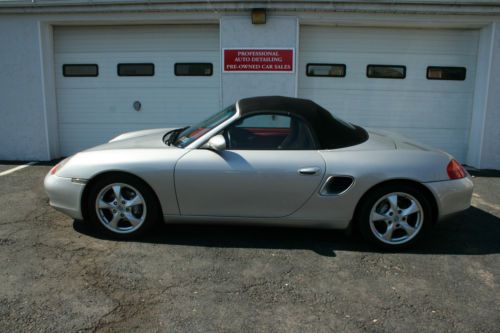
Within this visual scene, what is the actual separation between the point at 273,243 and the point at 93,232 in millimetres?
1740

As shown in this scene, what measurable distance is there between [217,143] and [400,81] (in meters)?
5.00

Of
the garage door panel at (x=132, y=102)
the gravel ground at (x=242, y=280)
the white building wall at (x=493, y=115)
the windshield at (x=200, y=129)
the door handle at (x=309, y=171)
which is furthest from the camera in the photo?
the garage door panel at (x=132, y=102)

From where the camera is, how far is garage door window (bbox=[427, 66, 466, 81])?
746 centimetres

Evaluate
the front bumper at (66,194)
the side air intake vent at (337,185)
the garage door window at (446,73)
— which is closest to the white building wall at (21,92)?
the front bumper at (66,194)

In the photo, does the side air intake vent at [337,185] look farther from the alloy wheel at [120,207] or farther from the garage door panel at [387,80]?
the garage door panel at [387,80]

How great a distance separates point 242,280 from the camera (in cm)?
319

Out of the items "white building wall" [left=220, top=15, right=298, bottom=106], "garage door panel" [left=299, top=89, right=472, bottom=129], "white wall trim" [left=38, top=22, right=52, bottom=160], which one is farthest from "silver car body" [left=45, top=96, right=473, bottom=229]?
"white wall trim" [left=38, top=22, right=52, bottom=160]

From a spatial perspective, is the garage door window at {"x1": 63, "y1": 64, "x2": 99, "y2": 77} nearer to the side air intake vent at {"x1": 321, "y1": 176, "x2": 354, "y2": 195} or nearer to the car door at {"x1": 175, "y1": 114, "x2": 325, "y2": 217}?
the car door at {"x1": 175, "y1": 114, "x2": 325, "y2": 217}

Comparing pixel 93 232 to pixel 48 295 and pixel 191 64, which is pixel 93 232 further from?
pixel 191 64

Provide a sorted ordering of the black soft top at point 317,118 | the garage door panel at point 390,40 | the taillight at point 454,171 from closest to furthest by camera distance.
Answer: the taillight at point 454,171 < the black soft top at point 317,118 < the garage door panel at point 390,40

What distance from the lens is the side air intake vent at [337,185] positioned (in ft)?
11.9

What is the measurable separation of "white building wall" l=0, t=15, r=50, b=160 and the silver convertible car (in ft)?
14.4

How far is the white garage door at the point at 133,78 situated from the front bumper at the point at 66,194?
4.00m

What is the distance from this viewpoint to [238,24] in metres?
7.09
